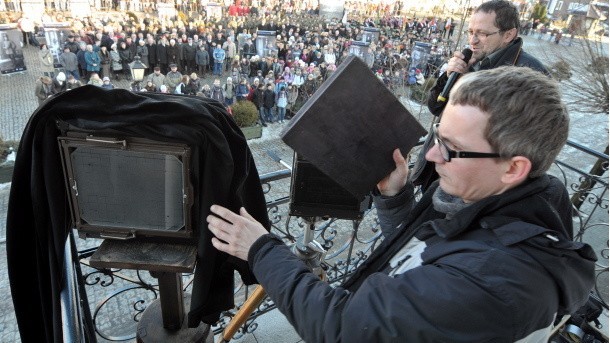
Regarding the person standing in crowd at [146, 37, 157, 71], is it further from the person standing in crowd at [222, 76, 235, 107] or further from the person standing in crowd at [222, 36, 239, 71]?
the person standing in crowd at [222, 76, 235, 107]

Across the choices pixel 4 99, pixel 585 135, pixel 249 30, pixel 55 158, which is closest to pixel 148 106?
pixel 55 158

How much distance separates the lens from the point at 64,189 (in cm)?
181

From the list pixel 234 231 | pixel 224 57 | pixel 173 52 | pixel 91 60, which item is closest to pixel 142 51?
pixel 173 52

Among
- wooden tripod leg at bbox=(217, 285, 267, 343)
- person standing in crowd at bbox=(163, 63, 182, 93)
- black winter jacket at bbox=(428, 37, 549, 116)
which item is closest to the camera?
wooden tripod leg at bbox=(217, 285, 267, 343)

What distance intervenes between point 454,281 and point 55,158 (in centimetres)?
160

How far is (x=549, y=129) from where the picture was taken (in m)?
1.26

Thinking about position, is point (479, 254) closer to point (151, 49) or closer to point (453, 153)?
point (453, 153)

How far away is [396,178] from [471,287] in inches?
32.1

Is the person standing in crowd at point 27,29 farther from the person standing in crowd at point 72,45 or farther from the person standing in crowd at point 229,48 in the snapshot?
the person standing in crowd at point 229,48

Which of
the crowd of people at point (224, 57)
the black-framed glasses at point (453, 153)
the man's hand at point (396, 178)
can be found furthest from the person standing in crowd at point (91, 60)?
the black-framed glasses at point (453, 153)

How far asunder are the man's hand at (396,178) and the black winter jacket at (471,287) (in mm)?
430

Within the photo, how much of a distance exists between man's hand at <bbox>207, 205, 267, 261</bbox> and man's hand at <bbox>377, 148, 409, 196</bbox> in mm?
613

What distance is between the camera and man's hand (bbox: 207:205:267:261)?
62.7 inches

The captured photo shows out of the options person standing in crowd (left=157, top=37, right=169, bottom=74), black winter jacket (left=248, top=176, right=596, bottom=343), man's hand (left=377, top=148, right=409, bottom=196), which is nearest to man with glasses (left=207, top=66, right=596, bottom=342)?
black winter jacket (left=248, top=176, right=596, bottom=343)
